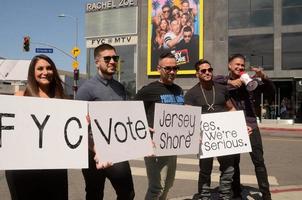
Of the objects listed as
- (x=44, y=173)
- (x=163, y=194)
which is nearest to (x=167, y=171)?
(x=163, y=194)

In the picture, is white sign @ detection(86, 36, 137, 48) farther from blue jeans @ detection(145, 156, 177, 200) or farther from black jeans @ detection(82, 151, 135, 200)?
black jeans @ detection(82, 151, 135, 200)

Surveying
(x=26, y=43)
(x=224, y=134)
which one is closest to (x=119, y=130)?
(x=224, y=134)

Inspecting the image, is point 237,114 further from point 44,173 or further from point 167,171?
point 44,173

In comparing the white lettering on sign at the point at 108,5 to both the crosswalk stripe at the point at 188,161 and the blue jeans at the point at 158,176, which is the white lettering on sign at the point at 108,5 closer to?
the crosswalk stripe at the point at 188,161

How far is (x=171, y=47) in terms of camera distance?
41.1 m

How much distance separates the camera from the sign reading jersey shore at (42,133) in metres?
3.32

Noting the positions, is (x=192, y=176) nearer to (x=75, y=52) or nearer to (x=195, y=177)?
(x=195, y=177)

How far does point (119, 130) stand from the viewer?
4.10m

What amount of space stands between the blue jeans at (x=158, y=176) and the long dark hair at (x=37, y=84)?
148 centimetres

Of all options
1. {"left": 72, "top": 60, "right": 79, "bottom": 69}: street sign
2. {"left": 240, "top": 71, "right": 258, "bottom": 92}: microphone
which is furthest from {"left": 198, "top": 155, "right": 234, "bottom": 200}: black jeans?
{"left": 72, "top": 60, "right": 79, "bottom": 69}: street sign

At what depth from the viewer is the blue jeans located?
4750 mm

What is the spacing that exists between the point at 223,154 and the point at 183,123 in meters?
0.87

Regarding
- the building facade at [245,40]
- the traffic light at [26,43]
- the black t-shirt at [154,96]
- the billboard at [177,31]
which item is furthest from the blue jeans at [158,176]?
the billboard at [177,31]

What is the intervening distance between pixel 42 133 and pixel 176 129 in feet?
5.69
